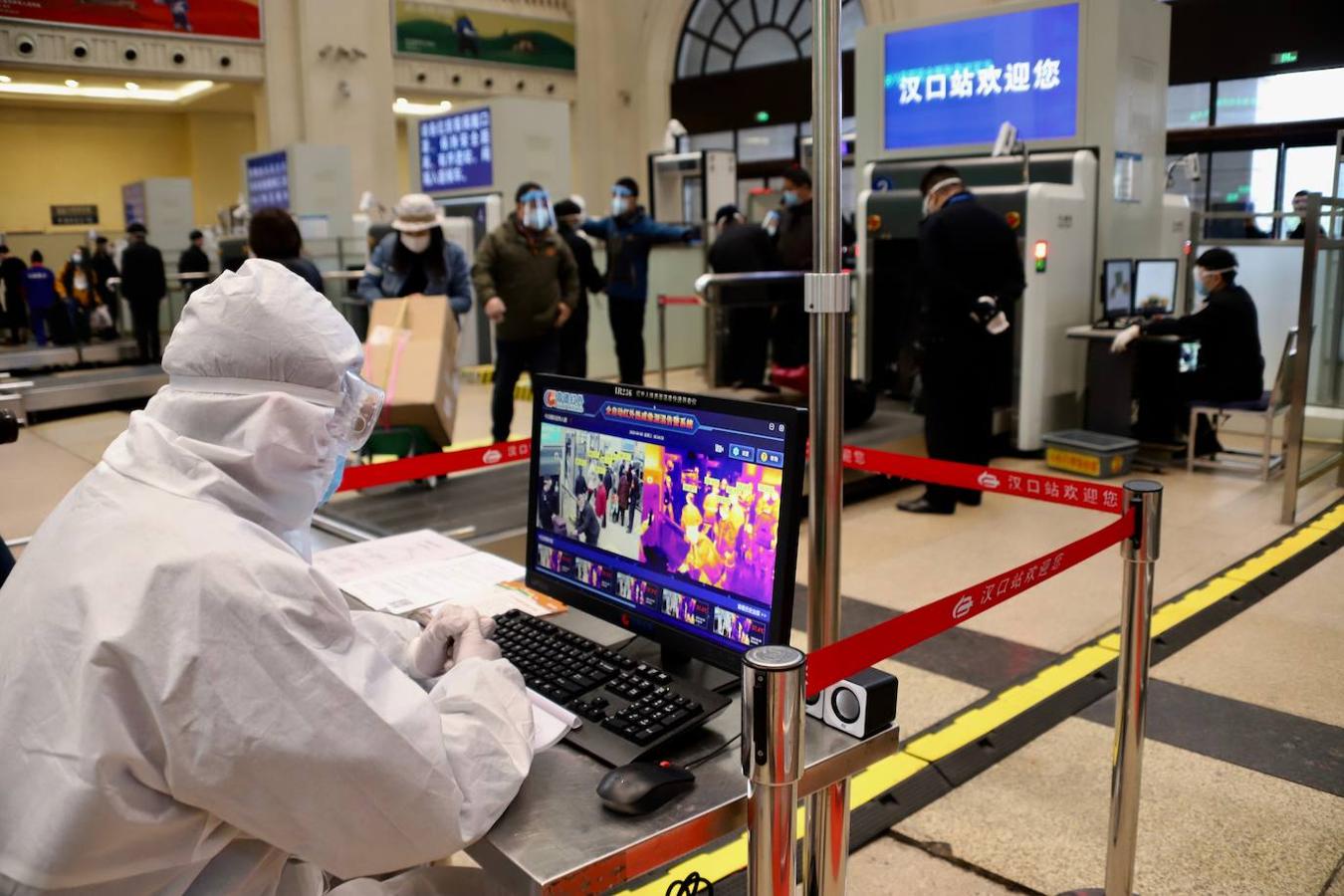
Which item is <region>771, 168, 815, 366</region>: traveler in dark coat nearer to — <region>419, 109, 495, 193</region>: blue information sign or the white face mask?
the white face mask

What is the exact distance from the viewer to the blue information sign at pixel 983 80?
6.57 m

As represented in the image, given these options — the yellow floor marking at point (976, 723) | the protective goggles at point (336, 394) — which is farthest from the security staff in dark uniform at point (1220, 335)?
the protective goggles at point (336, 394)

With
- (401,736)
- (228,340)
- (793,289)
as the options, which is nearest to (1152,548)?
(401,736)

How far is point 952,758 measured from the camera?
294 centimetres

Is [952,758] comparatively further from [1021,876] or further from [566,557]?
[566,557]

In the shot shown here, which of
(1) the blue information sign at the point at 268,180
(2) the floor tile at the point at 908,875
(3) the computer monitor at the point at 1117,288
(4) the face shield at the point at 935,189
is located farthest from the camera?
(1) the blue information sign at the point at 268,180

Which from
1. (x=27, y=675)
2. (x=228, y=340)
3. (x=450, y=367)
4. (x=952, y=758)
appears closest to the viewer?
(x=27, y=675)

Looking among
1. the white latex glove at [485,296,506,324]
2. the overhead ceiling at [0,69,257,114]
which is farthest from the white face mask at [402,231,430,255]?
the overhead ceiling at [0,69,257,114]

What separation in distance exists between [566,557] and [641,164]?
18.3 m

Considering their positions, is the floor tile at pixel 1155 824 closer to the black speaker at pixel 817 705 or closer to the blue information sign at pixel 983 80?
the black speaker at pixel 817 705

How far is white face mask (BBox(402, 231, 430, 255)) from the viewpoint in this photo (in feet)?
18.2

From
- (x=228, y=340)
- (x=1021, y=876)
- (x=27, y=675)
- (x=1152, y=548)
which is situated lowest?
(x=1021, y=876)

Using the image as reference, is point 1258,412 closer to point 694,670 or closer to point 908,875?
point 908,875

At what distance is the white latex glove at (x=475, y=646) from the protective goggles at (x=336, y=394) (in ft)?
1.01
